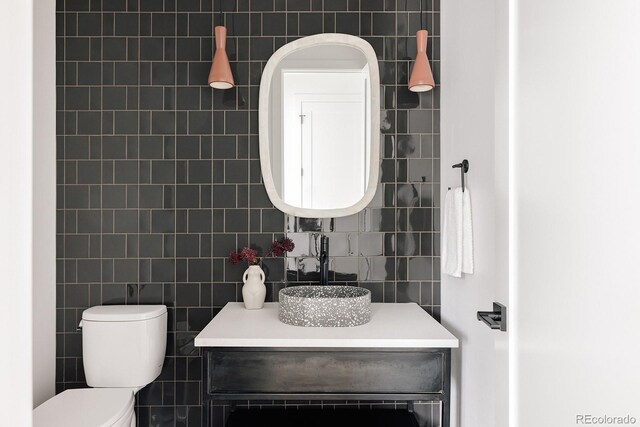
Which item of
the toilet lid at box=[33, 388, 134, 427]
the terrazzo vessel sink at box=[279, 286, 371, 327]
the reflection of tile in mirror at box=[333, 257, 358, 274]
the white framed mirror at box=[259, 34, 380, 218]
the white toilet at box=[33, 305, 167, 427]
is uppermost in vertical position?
the white framed mirror at box=[259, 34, 380, 218]

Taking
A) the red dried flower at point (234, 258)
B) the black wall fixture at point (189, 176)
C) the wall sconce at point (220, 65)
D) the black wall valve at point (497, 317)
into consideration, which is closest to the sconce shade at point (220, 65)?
the wall sconce at point (220, 65)

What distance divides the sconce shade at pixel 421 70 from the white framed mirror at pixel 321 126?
190mm

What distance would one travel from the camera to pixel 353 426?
197cm

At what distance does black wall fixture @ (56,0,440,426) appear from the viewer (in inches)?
87.2

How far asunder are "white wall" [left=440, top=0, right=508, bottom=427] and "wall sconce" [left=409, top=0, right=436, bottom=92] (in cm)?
10

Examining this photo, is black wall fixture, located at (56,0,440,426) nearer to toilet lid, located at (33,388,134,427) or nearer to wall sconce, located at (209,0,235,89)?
wall sconce, located at (209,0,235,89)

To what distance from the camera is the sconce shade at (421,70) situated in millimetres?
2066

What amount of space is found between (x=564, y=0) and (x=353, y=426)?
5.61ft

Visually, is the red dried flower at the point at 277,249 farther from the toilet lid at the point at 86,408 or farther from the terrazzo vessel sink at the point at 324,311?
the toilet lid at the point at 86,408

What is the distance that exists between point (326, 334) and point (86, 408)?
0.96 meters

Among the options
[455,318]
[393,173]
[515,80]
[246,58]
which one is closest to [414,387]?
[455,318]
